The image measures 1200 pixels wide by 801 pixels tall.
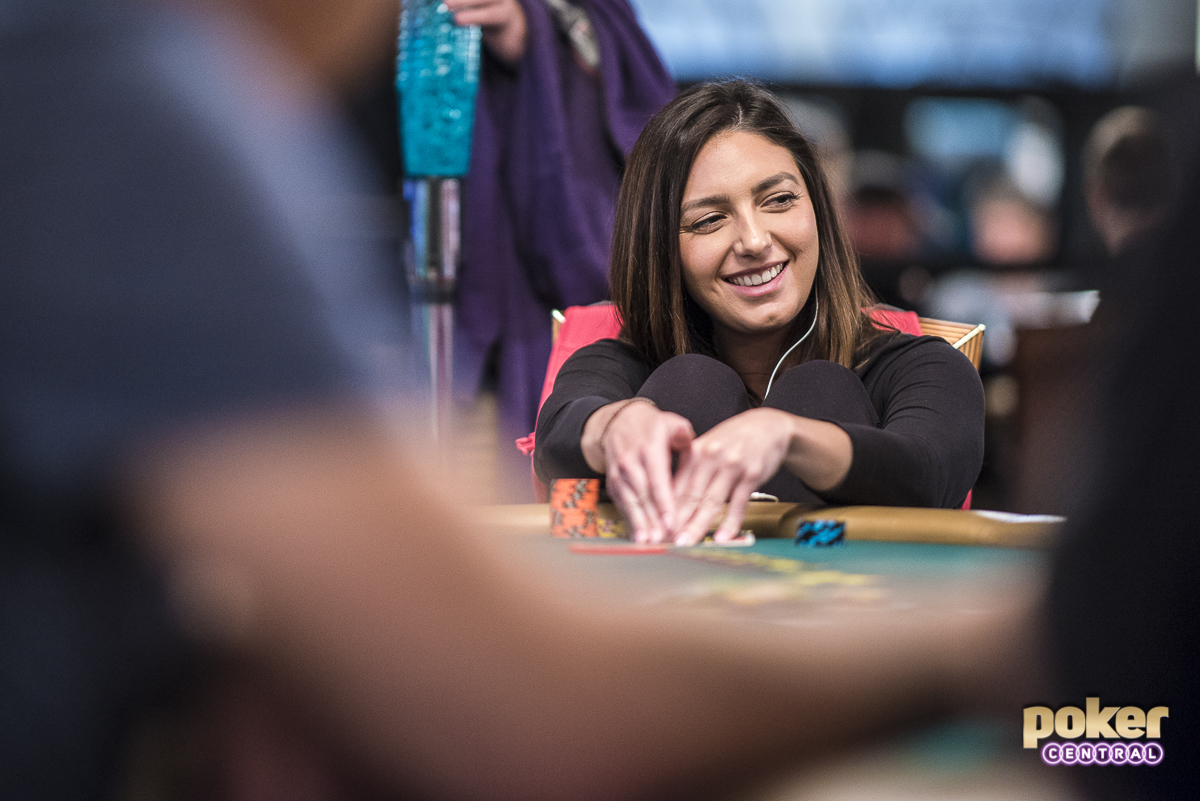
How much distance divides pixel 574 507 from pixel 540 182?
3.56 ft

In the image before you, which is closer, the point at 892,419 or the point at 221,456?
the point at 221,456

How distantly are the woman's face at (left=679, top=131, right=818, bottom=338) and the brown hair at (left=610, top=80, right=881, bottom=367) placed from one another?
0.02 metres

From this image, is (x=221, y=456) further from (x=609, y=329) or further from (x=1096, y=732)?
(x=609, y=329)

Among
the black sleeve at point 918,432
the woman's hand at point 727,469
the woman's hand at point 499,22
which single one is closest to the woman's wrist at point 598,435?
the woman's hand at point 727,469

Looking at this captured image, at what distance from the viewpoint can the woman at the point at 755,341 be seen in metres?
1.14

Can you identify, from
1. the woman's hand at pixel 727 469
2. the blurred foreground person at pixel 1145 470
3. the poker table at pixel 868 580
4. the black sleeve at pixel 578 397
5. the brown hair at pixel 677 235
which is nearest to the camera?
the blurred foreground person at pixel 1145 470

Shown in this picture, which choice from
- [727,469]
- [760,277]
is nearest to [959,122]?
[760,277]

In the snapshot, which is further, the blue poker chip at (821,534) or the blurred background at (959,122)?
the blurred background at (959,122)

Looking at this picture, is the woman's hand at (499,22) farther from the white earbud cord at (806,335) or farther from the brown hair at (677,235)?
the white earbud cord at (806,335)

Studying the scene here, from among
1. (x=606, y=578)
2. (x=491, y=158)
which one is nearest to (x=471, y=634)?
(x=606, y=578)

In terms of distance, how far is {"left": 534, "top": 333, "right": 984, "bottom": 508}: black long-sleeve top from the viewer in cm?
111

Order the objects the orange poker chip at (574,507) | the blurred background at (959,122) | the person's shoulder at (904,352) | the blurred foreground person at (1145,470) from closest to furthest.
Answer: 1. the blurred foreground person at (1145,470)
2. the orange poker chip at (574,507)
3. the person's shoulder at (904,352)
4. the blurred background at (959,122)

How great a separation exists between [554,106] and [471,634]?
1.72m

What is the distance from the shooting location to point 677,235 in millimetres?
1483
